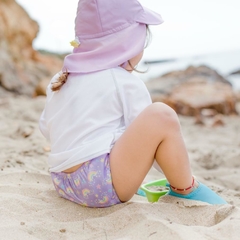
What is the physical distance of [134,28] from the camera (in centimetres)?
168

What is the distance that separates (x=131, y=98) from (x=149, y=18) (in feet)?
1.20

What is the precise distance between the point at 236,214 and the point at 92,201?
0.54 metres

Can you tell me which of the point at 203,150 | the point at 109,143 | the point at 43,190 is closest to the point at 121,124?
the point at 109,143

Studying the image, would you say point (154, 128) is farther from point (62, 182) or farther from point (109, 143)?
point (62, 182)

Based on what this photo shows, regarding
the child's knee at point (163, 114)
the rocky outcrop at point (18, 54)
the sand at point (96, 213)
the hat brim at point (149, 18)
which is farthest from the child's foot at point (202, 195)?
the rocky outcrop at point (18, 54)

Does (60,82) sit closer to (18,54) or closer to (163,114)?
(163,114)

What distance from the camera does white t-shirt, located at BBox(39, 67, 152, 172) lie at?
1563mm

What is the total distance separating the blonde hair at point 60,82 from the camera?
1692mm

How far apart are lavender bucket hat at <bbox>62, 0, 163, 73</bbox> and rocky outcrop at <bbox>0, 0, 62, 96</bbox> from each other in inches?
161

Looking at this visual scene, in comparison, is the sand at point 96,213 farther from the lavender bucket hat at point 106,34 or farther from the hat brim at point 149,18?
the hat brim at point 149,18

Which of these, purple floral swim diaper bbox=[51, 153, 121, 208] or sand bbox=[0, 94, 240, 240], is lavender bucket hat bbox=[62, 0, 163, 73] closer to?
purple floral swim diaper bbox=[51, 153, 121, 208]

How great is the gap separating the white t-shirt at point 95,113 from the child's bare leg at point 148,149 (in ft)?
0.26

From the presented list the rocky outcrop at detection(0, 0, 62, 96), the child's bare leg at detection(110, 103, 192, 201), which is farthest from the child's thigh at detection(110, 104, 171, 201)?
the rocky outcrop at detection(0, 0, 62, 96)

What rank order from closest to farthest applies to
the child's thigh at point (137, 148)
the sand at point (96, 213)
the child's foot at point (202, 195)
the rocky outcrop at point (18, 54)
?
the sand at point (96, 213)
the child's thigh at point (137, 148)
the child's foot at point (202, 195)
the rocky outcrop at point (18, 54)
